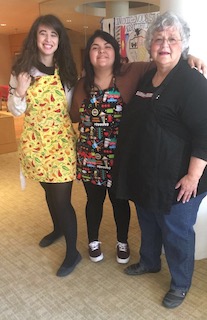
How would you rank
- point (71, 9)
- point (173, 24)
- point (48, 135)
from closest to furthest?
point (173, 24) → point (48, 135) → point (71, 9)

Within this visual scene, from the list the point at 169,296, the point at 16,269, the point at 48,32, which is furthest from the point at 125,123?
the point at 16,269

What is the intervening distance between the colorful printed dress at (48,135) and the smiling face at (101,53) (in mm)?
240

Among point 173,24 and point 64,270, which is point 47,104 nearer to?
point 173,24

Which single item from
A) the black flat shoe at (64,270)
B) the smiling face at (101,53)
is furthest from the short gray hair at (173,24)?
the black flat shoe at (64,270)

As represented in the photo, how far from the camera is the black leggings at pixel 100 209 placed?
71.3 inches

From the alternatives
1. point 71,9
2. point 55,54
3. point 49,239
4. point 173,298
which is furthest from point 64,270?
point 71,9

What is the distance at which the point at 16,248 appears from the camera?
2146mm

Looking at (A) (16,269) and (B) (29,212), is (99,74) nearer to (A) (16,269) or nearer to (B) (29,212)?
(A) (16,269)

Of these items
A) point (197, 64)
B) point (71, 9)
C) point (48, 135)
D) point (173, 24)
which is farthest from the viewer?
point (71, 9)

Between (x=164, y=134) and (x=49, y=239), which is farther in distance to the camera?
(x=49, y=239)

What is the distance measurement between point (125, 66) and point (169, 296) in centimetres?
124

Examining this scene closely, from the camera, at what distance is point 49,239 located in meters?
2.19

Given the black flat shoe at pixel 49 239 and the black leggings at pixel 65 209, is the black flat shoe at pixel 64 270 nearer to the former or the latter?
the black leggings at pixel 65 209

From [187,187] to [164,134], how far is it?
0.26 meters
